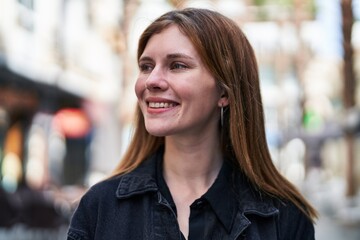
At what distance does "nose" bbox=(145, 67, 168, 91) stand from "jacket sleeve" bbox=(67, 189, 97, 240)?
45cm

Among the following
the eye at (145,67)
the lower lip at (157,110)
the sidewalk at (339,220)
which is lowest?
the sidewalk at (339,220)

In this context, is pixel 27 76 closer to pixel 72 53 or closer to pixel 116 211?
pixel 72 53

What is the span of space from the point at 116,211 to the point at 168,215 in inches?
7.5

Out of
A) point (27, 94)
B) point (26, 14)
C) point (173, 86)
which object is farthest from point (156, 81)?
point (26, 14)

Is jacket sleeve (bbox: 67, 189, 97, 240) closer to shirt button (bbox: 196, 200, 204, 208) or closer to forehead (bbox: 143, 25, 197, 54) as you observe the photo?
shirt button (bbox: 196, 200, 204, 208)

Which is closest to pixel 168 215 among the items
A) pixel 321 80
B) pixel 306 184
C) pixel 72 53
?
pixel 72 53

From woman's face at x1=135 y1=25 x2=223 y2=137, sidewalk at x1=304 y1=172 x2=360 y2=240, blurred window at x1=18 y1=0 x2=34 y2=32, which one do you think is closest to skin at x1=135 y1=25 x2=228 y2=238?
woman's face at x1=135 y1=25 x2=223 y2=137

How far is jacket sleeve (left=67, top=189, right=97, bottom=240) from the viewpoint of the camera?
2.60 meters

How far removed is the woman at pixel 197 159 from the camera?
260 cm

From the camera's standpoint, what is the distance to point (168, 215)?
8.57ft

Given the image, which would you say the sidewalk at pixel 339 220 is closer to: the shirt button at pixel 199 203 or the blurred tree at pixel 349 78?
the blurred tree at pixel 349 78

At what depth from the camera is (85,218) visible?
8.61 ft

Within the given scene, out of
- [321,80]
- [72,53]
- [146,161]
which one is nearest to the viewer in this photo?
[146,161]

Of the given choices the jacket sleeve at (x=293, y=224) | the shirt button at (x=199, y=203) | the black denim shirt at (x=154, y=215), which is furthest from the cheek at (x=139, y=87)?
the jacket sleeve at (x=293, y=224)
